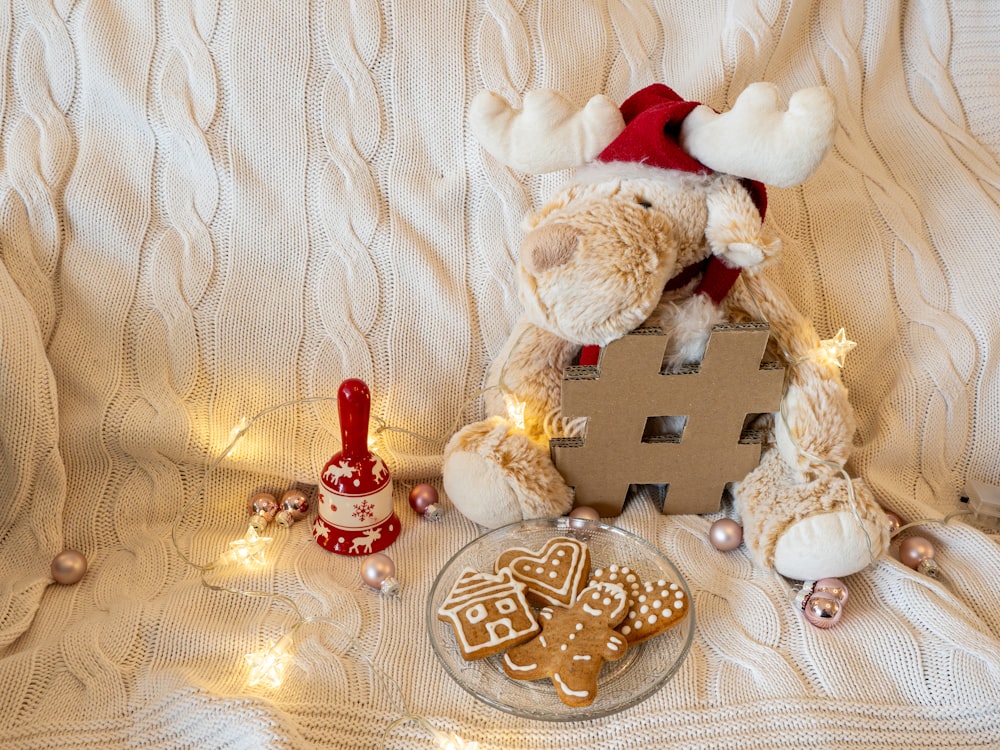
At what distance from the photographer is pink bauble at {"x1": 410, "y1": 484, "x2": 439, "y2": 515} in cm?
105

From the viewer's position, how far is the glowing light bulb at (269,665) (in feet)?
2.66

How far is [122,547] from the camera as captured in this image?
100 centimetres

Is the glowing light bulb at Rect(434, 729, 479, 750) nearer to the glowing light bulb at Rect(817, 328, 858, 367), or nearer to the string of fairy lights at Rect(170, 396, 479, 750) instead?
the string of fairy lights at Rect(170, 396, 479, 750)

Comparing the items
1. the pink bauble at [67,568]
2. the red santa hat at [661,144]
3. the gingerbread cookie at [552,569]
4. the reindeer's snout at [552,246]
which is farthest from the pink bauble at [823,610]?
the pink bauble at [67,568]

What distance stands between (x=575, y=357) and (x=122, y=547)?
0.60 meters

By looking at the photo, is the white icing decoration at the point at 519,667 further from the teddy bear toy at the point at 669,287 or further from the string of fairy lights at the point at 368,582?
the teddy bear toy at the point at 669,287

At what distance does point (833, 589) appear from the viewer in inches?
35.5

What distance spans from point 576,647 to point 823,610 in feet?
0.92

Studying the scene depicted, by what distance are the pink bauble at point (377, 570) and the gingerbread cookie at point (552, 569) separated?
12 centimetres

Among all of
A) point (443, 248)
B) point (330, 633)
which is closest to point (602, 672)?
point (330, 633)

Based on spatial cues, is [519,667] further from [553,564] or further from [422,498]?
[422,498]

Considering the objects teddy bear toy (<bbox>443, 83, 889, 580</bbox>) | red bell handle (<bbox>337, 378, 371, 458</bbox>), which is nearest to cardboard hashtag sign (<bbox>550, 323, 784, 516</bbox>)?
teddy bear toy (<bbox>443, 83, 889, 580</bbox>)

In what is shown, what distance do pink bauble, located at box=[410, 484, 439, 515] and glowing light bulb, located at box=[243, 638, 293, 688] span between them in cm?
26

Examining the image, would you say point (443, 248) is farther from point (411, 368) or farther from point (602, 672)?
point (602, 672)
